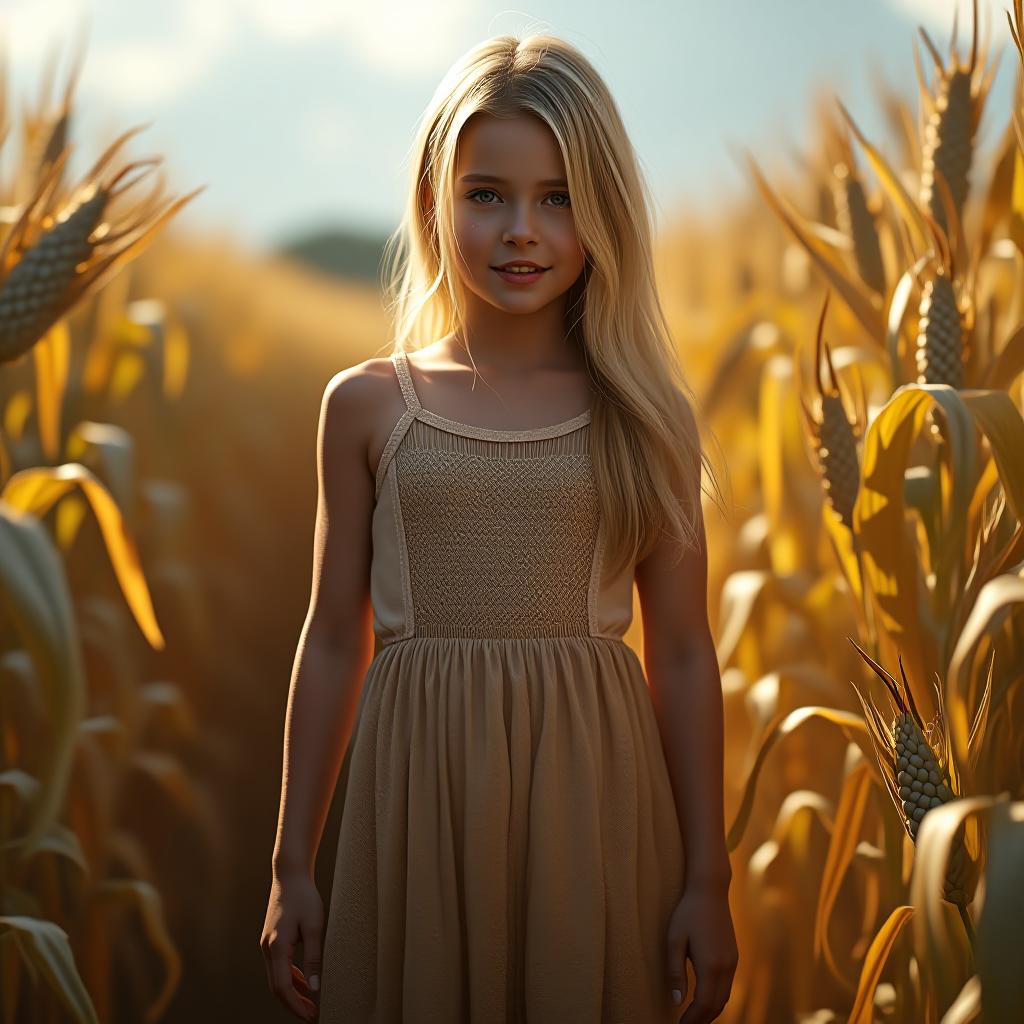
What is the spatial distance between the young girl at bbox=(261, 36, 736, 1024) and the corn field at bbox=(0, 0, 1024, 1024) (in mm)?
132

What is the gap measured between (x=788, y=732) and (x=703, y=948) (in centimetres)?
20

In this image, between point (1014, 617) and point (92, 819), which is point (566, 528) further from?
point (92, 819)

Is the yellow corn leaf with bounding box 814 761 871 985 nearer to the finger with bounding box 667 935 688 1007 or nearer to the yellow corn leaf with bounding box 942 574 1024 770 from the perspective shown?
the finger with bounding box 667 935 688 1007

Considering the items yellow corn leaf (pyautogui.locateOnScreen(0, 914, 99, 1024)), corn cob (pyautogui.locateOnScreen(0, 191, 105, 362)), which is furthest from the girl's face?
yellow corn leaf (pyautogui.locateOnScreen(0, 914, 99, 1024))

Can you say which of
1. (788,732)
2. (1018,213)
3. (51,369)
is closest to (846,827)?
(788,732)

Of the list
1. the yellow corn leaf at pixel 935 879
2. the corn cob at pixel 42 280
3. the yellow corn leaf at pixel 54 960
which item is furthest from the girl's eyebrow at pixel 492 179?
the yellow corn leaf at pixel 54 960

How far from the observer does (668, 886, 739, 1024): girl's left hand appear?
0.94 m

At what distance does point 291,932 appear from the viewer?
0.95 m

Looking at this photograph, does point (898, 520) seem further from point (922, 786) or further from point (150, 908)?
point (150, 908)

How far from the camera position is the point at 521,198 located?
92 cm

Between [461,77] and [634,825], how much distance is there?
2.01 feet

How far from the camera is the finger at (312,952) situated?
37.4 inches

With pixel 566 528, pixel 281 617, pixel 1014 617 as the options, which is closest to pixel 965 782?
pixel 1014 617

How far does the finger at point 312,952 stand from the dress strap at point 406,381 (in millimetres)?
417
